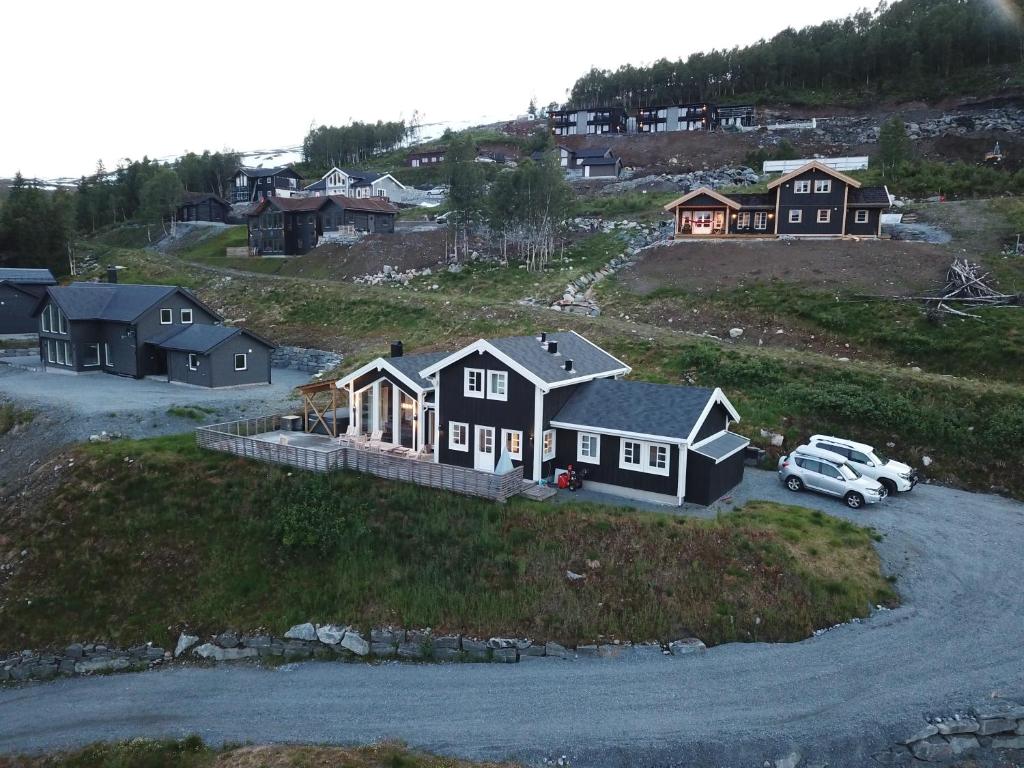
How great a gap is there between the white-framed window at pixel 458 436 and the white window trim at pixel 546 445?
305 centimetres

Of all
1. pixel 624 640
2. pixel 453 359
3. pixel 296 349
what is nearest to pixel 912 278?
pixel 453 359

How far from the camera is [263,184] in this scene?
361 feet

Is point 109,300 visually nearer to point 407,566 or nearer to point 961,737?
point 407,566

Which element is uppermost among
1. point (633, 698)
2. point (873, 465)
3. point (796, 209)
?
point (796, 209)

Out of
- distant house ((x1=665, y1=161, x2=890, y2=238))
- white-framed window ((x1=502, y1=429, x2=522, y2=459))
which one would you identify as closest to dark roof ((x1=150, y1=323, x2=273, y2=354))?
white-framed window ((x1=502, y1=429, x2=522, y2=459))

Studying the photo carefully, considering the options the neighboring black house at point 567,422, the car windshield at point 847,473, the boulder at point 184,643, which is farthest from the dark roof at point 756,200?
the boulder at point 184,643

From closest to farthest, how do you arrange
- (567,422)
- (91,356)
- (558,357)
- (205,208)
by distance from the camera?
(567,422) < (558,357) < (91,356) < (205,208)

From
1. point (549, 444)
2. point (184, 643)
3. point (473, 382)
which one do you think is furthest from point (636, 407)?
point (184, 643)

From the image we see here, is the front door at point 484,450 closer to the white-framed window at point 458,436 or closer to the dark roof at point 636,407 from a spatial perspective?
the white-framed window at point 458,436

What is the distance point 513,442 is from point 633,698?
1092 cm

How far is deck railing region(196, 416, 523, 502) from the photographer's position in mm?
22547

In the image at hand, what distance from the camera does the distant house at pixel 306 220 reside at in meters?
77.1

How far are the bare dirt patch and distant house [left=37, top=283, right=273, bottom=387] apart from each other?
2802 cm

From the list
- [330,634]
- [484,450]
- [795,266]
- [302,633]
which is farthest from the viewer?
[795,266]
